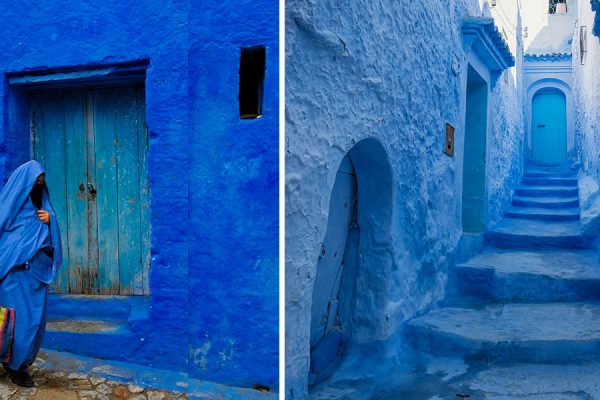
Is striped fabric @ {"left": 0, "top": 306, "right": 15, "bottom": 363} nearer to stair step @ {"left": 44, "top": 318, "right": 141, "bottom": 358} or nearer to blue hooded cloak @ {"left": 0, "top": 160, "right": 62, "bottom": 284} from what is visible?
blue hooded cloak @ {"left": 0, "top": 160, "right": 62, "bottom": 284}

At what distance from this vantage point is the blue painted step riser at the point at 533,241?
653 centimetres

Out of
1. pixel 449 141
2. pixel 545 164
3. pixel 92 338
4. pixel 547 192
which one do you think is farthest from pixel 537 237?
pixel 545 164

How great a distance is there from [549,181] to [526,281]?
247 inches

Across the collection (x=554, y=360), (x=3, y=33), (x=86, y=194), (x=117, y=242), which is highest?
(x=3, y=33)

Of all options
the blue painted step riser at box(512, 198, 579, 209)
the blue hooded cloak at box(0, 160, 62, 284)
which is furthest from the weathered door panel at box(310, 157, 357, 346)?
the blue painted step riser at box(512, 198, 579, 209)

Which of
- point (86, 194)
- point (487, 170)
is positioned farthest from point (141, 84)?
point (487, 170)

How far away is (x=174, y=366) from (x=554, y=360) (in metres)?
2.40

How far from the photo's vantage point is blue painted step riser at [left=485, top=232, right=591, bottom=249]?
→ 653cm

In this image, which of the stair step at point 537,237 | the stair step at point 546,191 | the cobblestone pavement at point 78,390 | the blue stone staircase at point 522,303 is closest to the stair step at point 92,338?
the cobblestone pavement at point 78,390

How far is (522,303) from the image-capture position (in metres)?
5.11

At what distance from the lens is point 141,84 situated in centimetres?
410

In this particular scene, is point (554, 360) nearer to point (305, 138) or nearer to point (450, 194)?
point (450, 194)

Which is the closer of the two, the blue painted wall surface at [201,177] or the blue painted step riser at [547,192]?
the blue painted wall surface at [201,177]

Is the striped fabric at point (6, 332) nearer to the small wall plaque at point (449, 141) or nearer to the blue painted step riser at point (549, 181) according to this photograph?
the small wall plaque at point (449, 141)
